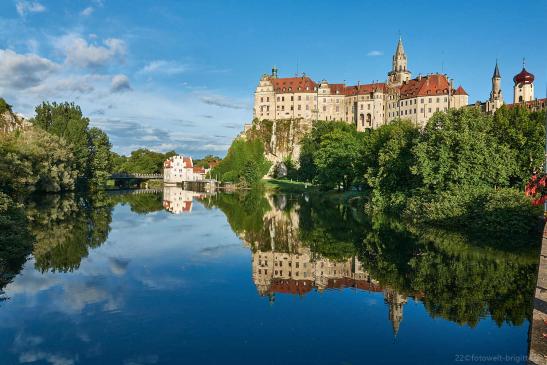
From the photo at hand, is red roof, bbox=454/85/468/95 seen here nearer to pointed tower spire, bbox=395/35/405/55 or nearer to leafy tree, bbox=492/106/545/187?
pointed tower spire, bbox=395/35/405/55

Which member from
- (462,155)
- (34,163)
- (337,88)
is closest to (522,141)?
(462,155)

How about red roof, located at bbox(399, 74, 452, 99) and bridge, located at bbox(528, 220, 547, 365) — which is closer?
bridge, located at bbox(528, 220, 547, 365)

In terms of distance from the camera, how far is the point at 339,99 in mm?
124500

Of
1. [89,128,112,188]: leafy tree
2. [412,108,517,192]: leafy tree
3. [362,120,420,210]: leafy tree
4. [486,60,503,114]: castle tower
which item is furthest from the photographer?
[486,60,503,114]: castle tower

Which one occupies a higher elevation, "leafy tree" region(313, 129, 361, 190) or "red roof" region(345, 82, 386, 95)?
"red roof" region(345, 82, 386, 95)

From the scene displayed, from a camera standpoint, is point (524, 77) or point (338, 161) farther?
point (524, 77)

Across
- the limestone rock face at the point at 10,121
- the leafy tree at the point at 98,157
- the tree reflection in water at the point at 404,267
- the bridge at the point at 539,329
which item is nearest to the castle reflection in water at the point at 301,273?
the tree reflection in water at the point at 404,267

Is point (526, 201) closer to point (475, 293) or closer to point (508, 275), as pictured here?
point (508, 275)

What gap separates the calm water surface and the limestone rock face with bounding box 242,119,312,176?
8969 cm

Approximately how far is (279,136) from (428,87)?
133 ft

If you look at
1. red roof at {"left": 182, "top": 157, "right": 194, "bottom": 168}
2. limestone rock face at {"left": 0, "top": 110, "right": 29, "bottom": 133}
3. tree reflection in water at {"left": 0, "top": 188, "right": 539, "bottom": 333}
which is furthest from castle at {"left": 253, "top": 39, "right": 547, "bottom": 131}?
tree reflection in water at {"left": 0, "top": 188, "right": 539, "bottom": 333}

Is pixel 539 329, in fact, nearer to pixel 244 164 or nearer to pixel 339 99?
pixel 244 164

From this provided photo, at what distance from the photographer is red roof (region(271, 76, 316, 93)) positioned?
12194 cm

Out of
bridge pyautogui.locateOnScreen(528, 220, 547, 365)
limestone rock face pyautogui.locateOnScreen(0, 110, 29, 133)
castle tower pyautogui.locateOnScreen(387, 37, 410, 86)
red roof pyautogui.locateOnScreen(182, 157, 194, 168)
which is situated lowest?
bridge pyautogui.locateOnScreen(528, 220, 547, 365)
